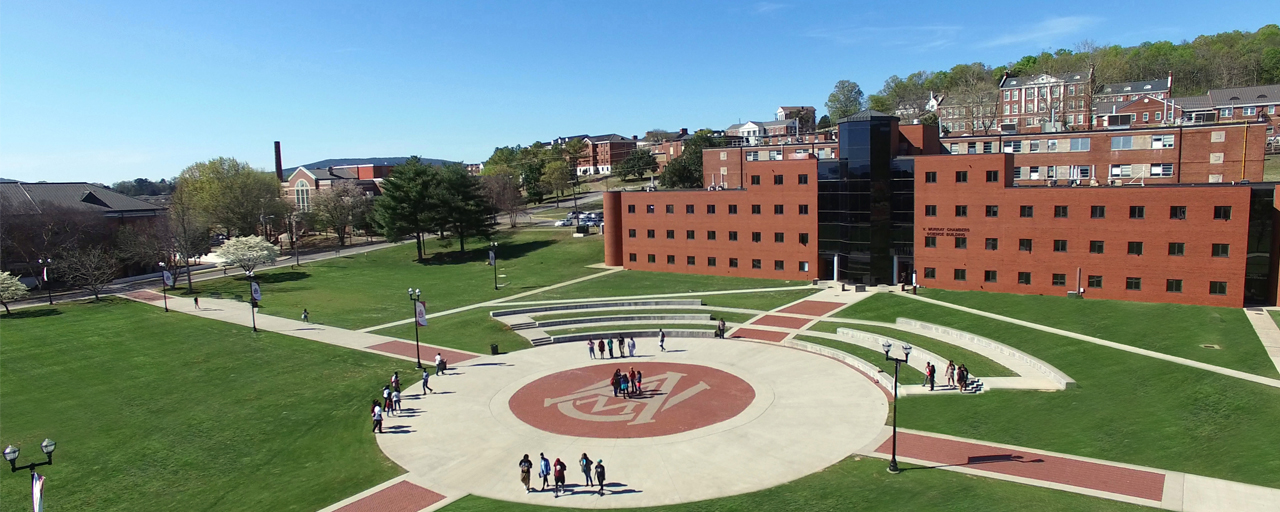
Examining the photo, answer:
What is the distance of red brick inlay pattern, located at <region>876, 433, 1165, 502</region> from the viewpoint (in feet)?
70.9

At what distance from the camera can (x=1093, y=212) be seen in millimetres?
46531

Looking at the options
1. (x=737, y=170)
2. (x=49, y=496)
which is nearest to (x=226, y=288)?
(x=49, y=496)

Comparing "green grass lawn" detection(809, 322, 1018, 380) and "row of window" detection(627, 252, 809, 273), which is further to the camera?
"row of window" detection(627, 252, 809, 273)

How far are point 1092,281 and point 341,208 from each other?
307 ft

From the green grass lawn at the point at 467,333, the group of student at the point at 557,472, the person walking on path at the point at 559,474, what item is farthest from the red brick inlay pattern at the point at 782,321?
the person walking on path at the point at 559,474

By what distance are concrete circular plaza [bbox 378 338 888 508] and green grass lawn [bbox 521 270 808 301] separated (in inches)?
708

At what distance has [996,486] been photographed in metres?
22.0

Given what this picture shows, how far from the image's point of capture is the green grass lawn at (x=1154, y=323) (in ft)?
106

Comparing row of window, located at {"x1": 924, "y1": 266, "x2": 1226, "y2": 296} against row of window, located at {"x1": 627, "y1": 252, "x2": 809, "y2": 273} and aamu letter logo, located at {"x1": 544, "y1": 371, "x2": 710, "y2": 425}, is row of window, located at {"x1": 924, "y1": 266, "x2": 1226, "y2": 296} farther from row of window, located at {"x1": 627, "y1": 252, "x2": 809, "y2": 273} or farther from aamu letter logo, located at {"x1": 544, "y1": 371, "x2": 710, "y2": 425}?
aamu letter logo, located at {"x1": 544, "y1": 371, "x2": 710, "y2": 425}

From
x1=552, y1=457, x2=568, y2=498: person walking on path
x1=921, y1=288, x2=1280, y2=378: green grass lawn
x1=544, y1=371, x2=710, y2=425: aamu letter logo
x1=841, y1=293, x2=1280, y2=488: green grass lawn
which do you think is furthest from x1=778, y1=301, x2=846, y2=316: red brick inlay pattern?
x1=552, y1=457, x2=568, y2=498: person walking on path

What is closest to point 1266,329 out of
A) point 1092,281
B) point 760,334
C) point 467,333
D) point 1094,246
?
point 1092,281

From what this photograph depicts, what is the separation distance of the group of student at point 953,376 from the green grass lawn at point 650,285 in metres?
25.9

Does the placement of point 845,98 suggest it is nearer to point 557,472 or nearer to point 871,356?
point 871,356

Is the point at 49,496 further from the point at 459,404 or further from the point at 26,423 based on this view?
the point at 459,404
